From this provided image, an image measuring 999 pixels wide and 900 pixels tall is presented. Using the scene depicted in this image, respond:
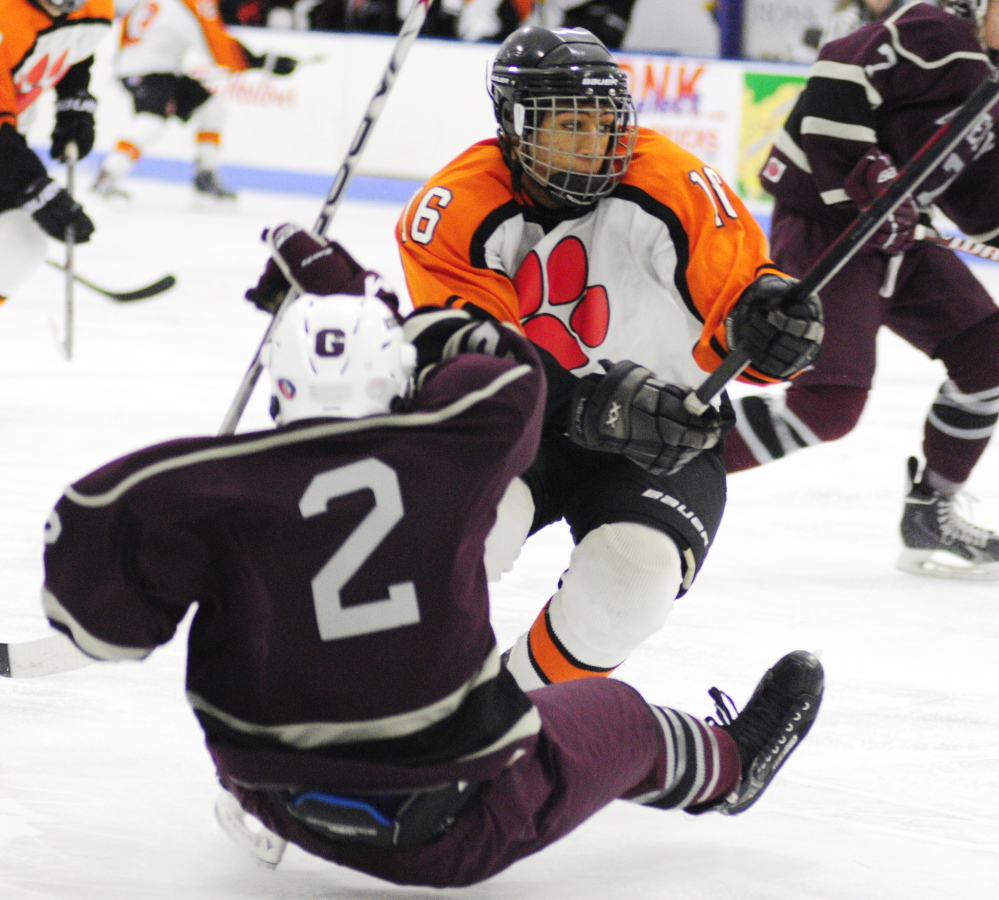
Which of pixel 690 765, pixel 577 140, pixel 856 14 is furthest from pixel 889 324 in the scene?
pixel 856 14

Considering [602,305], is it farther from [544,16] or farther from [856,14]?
[544,16]

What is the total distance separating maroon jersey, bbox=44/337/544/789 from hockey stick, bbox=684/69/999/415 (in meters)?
0.43

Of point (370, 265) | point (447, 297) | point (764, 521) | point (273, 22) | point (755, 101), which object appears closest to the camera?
point (447, 297)

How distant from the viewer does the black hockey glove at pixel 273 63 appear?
705 cm

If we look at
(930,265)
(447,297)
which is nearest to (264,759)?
(447,297)

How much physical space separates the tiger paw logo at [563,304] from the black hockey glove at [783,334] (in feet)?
0.91

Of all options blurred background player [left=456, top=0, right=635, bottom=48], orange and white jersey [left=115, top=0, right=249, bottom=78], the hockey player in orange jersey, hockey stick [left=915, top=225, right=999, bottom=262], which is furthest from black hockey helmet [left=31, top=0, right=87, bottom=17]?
blurred background player [left=456, top=0, right=635, bottom=48]

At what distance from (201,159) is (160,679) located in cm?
556

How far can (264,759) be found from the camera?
52.8 inches

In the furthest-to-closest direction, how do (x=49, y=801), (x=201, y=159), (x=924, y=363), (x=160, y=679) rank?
(x=201, y=159)
(x=924, y=363)
(x=160, y=679)
(x=49, y=801)

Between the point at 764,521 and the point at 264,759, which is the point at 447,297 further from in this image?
the point at 764,521

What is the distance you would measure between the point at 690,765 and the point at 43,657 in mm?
822

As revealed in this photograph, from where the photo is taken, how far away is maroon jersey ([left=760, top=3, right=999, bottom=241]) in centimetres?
263

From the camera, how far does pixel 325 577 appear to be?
1.28 m
